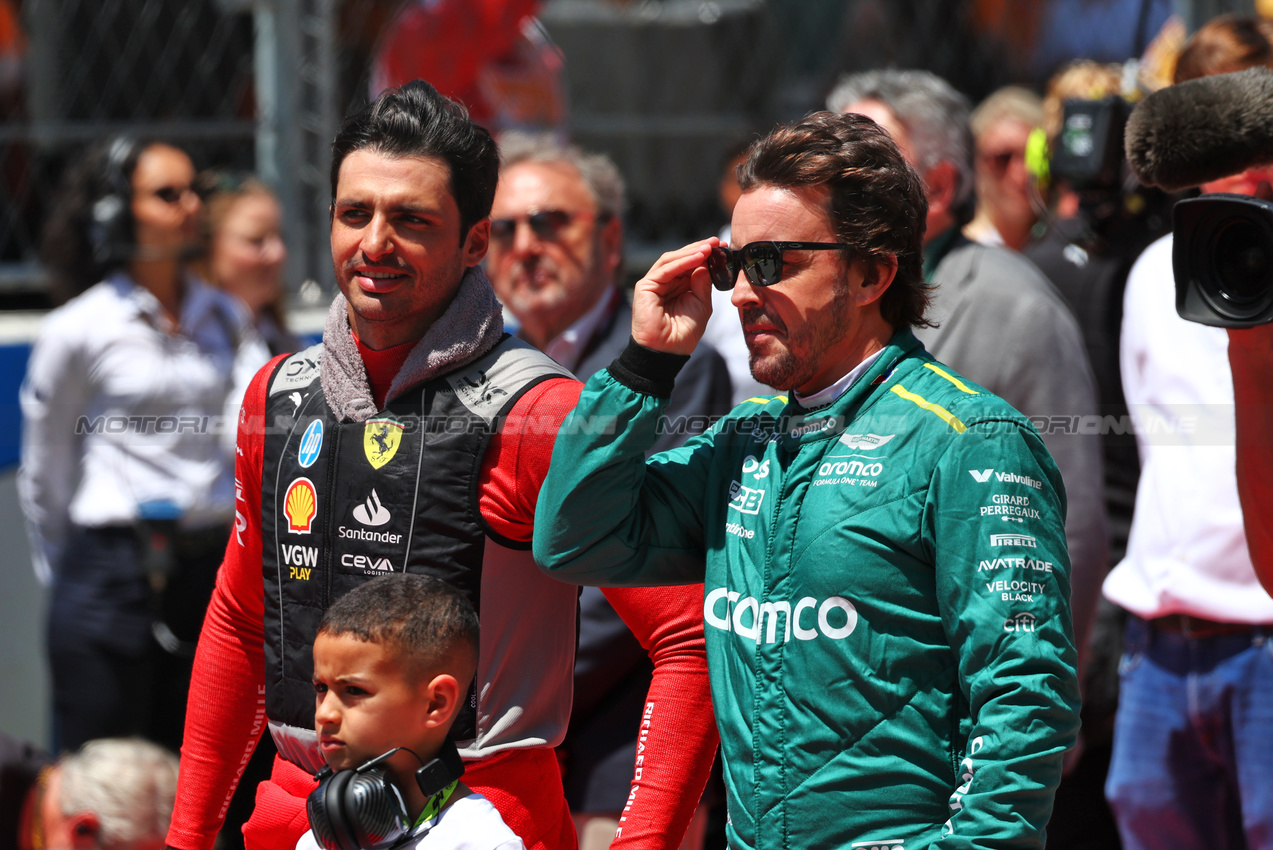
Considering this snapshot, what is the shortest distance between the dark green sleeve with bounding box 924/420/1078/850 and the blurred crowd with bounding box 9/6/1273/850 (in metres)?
0.15

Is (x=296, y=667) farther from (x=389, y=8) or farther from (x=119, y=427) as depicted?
(x=389, y=8)

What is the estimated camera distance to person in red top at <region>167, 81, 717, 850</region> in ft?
6.71

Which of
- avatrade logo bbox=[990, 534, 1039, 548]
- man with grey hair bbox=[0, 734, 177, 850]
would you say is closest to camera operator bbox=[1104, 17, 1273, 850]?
avatrade logo bbox=[990, 534, 1039, 548]

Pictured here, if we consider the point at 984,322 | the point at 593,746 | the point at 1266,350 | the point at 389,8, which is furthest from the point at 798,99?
the point at 1266,350

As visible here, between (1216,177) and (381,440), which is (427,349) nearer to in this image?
(381,440)

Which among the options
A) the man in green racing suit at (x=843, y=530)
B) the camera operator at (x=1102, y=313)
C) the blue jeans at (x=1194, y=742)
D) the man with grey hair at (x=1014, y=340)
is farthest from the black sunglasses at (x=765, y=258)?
the camera operator at (x=1102, y=313)

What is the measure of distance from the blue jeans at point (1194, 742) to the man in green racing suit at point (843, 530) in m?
1.28

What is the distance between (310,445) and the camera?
2.15 metres

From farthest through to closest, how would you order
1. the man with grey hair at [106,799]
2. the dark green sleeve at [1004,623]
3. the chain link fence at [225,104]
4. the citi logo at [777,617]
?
the chain link fence at [225,104] < the man with grey hair at [106,799] < the citi logo at [777,617] < the dark green sleeve at [1004,623]

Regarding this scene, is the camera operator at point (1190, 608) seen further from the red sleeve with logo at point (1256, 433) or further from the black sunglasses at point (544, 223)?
Result: the black sunglasses at point (544, 223)

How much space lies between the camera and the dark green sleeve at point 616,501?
1847mm

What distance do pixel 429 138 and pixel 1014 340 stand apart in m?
1.42

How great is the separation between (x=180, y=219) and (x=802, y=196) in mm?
2900
